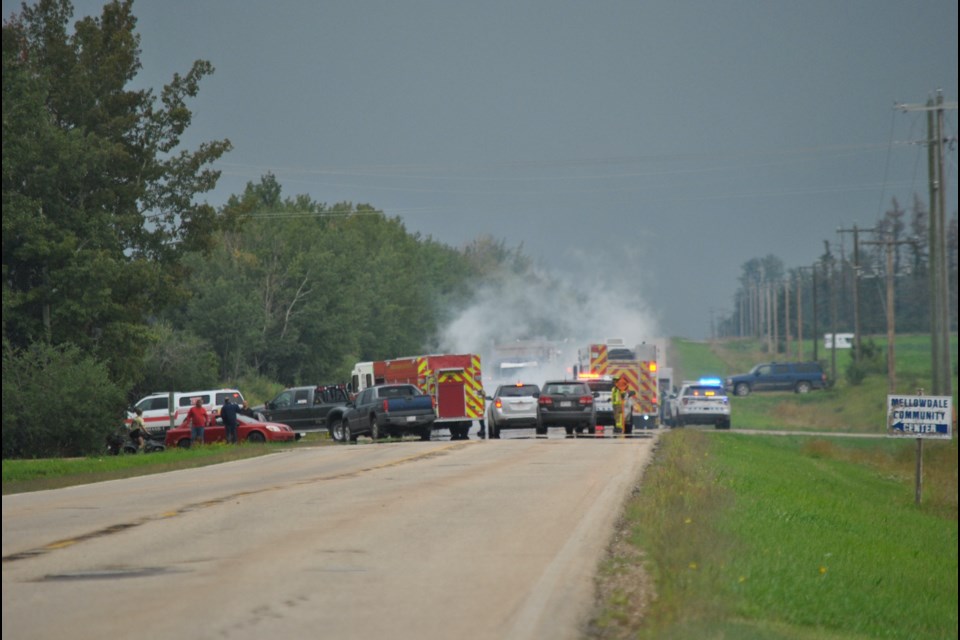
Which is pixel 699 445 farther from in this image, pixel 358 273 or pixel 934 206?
pixel 358 273

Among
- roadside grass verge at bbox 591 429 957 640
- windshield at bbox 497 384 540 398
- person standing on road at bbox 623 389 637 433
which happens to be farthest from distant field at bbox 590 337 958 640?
person standing on road at bbox 623 389 637 433

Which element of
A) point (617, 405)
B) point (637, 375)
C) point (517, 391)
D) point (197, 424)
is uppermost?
point (637, 375)

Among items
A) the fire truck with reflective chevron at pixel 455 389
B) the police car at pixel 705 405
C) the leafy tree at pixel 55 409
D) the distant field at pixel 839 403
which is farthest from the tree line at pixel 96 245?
the distant field at pixel 839 403

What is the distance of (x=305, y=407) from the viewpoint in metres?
47.8

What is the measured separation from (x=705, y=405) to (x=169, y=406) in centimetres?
2268

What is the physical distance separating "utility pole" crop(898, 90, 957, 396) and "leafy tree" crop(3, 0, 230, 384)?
83.6 feet

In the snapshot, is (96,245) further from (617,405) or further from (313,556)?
(313,556)

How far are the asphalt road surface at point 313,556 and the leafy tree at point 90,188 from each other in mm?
24529

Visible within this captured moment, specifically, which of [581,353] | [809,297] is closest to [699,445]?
[581,353]

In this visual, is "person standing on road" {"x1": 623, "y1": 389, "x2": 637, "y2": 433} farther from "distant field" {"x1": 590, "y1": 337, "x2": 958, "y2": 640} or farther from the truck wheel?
"distant field" {"x1": 590, "y1": 337, "x2": 958, "y2": 640}

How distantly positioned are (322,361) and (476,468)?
2359 inches

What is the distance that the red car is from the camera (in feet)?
141

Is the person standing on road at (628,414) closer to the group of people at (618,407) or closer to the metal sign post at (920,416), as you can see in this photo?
the group of people at (618,407)

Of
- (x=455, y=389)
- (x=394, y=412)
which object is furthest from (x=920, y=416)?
(x=455, y=389)
